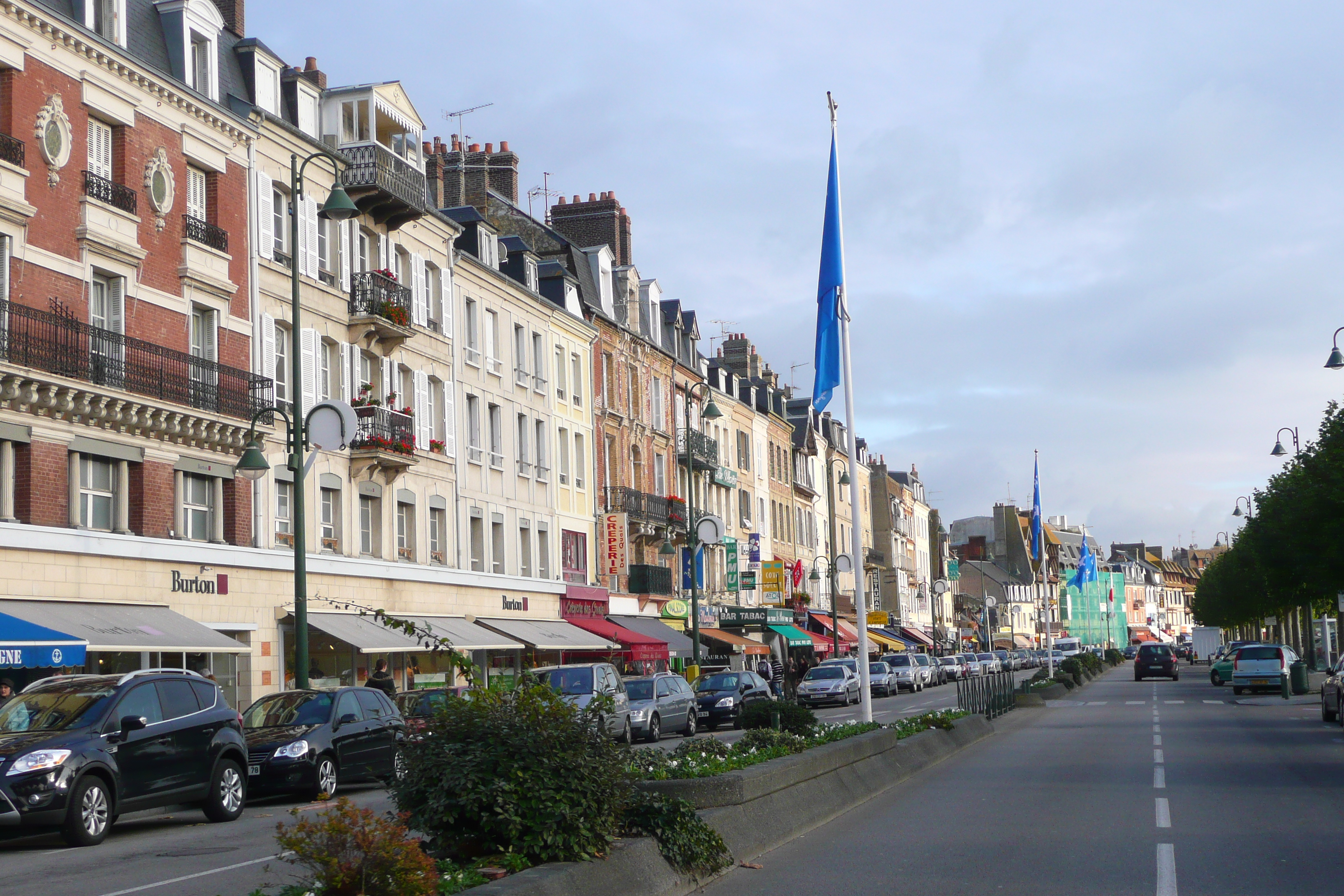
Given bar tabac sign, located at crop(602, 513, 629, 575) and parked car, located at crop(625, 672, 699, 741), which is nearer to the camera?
parked car, located at crop(625, 672, 699, 741)

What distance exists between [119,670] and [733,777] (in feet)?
58.9

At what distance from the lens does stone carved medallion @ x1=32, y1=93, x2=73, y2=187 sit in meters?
24.4

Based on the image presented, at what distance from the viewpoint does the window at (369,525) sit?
113 ft

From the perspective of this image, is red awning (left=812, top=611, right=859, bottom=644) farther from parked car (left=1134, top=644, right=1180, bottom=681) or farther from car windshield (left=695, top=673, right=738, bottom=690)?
car windshield (left=695, top=673, right=738, bottom=690)

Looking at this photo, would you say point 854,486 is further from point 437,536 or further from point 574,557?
point 574,557

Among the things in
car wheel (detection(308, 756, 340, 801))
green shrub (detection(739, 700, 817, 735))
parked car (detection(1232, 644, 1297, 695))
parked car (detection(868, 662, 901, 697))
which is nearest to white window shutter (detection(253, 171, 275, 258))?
car wheel (detection(308, 756, 340, 801))

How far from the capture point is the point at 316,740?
17797 millimetres

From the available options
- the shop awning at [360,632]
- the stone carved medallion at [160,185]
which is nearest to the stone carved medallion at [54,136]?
the stone carved medallion at [160,185]

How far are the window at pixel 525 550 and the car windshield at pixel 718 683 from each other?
26.6ft

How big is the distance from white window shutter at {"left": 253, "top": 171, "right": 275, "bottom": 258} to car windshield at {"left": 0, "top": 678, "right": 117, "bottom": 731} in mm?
16885

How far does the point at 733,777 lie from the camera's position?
36.6ft

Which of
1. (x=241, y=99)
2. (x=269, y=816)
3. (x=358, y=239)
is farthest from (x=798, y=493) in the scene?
(x=269, y=816)

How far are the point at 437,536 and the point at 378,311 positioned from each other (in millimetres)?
6840

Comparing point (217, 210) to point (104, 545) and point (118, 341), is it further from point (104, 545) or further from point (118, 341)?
point (104, 545)
